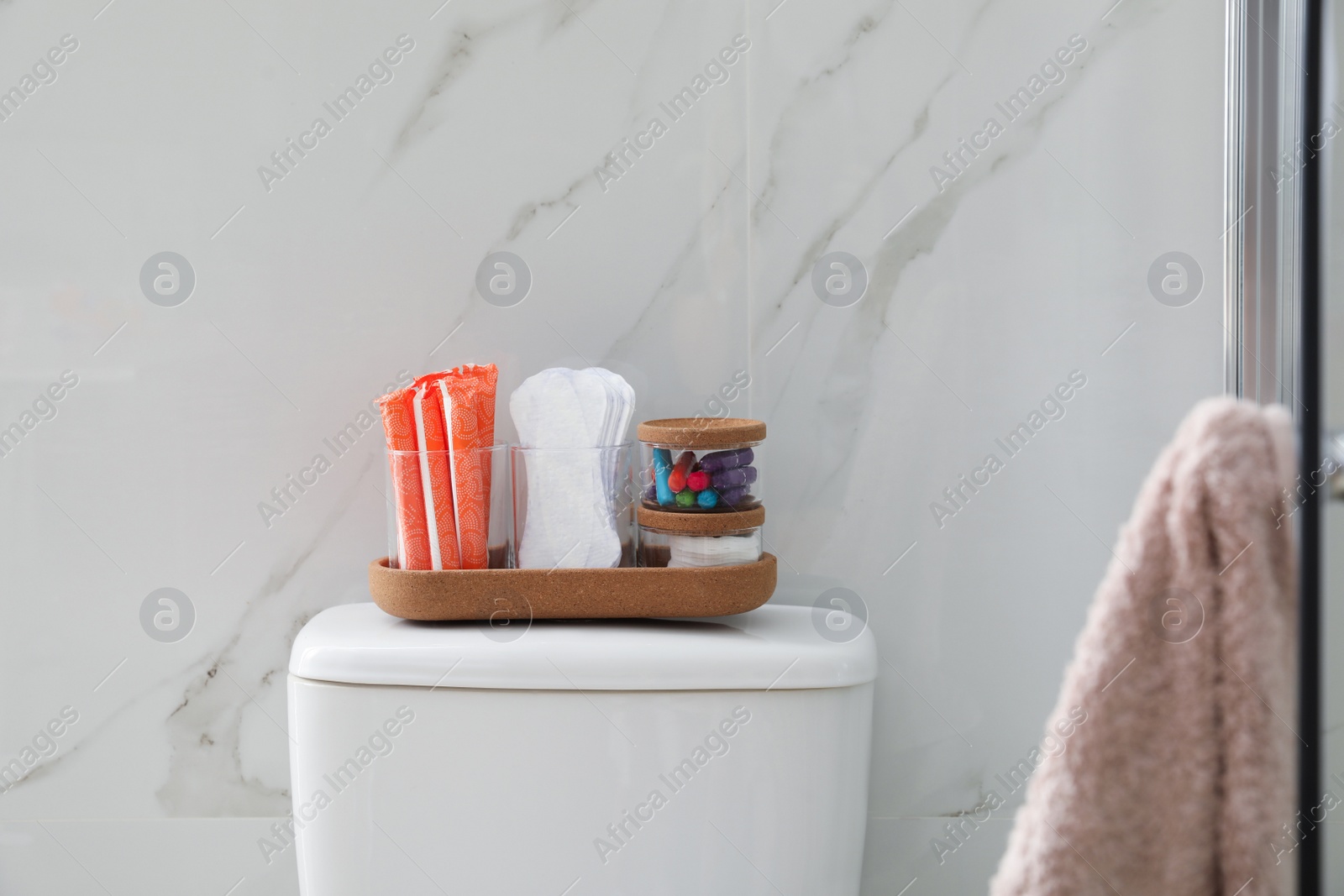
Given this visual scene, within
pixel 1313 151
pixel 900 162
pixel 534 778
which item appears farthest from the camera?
pixel 900 162

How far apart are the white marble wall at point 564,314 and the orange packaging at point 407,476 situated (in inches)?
4.2

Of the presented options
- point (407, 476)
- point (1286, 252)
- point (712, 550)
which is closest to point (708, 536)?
point (712, 550)

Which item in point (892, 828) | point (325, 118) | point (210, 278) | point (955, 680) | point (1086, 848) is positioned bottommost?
point (892, 828)

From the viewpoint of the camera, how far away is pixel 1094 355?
2.51 feet

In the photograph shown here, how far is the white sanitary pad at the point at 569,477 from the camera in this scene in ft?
2.28

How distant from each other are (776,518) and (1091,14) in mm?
474

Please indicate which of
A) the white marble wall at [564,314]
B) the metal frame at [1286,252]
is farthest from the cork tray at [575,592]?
the metal frame at [1286,252]

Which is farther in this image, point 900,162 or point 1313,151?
point 900,162

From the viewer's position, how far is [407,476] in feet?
2.25

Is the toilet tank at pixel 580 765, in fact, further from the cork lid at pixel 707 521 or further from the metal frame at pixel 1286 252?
the metal frame at pixel 1286 252

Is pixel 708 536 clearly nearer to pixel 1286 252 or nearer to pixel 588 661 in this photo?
pixel 588 661

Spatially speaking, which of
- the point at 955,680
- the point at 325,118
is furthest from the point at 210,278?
the point at 955,680

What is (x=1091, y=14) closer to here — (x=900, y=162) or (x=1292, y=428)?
(x=900, y=162)

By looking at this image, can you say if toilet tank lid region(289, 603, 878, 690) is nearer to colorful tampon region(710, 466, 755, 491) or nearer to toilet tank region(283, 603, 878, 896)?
toilet tank region(283, 603, 878, 896)
